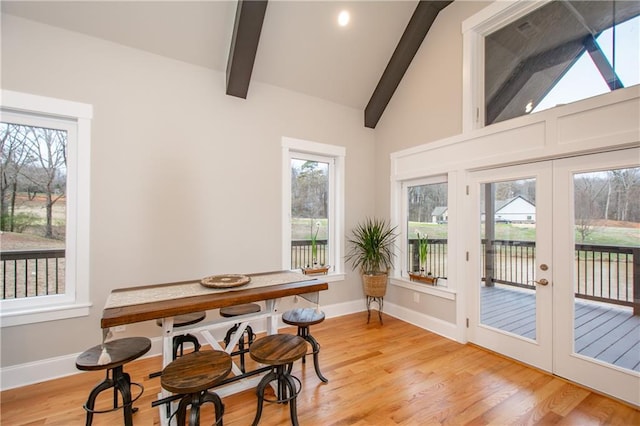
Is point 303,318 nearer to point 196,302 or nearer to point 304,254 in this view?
point 196,302

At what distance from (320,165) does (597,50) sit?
3095mm

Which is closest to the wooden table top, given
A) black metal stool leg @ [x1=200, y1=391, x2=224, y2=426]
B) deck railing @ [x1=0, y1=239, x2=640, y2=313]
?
black metal stool leg @ [x1=200, y1=391, x2=224, y2=426]

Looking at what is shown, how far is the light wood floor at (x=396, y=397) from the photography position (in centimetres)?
204

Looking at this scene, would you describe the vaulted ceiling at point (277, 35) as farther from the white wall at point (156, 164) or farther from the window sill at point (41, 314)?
the window sill at point (41, 314)

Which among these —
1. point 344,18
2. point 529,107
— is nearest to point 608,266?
point 529,107

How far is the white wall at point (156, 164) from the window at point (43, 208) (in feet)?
0.33

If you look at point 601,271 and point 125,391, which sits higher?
point 601,271

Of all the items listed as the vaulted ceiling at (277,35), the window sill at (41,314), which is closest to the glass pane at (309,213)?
the vaulted ceiling at (277,35)

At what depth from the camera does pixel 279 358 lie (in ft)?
6.13

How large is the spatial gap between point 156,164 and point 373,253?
9.50ft

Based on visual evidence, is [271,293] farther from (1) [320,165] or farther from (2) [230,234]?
(1) [320,165]

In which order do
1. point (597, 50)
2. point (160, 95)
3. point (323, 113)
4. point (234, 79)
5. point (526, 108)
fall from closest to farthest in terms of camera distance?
point (597, 50) < point (526, 108) < point (160, 95) < point (234, 79) < point (323, 113)

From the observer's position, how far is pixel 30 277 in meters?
2.60

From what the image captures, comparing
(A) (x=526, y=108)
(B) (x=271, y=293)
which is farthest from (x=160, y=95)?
(A) (x=526, y=108)
